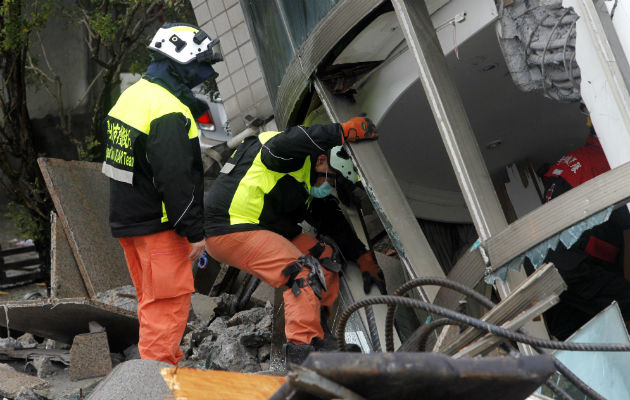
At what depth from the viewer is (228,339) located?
4.98m

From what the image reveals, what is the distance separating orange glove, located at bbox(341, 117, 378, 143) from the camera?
414 cm

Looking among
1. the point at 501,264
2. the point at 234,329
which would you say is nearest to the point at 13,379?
the point at 234,329

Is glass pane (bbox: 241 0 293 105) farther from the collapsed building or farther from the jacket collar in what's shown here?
the jacket collar

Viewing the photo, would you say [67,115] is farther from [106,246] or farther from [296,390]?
[296,390]

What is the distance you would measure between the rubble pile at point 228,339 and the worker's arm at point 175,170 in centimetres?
111

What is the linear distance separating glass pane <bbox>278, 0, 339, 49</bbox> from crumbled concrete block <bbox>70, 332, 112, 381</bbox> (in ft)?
7.36

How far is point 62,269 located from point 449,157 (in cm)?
357

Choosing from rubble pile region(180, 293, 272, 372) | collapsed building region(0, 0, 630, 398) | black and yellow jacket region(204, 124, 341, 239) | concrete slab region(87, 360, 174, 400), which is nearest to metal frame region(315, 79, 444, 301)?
collapsed building region(0, 0, 630, 398)

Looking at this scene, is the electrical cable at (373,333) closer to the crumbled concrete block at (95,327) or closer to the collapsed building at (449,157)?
the collapsed building at (449,157)

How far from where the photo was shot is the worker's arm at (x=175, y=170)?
11.9 ft

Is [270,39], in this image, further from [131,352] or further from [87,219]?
[87,219]

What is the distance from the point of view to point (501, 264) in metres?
2.86

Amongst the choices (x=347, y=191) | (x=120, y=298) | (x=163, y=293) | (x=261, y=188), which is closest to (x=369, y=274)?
(x=347, y=191)

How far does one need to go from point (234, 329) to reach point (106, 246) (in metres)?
1.83
